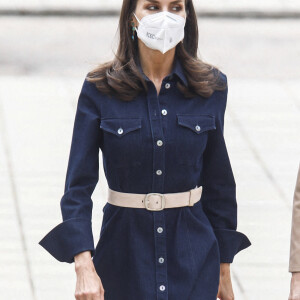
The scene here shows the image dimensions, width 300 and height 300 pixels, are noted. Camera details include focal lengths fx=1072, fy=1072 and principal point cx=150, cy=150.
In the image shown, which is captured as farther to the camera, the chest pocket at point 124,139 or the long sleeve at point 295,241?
the long sleeve at point 295,241

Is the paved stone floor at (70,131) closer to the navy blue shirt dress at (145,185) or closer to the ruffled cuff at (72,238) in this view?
the navy blue shirt dress at (145,185)

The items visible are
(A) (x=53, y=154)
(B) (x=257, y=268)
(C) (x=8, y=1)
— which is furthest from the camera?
(C) (x=8, y=1)

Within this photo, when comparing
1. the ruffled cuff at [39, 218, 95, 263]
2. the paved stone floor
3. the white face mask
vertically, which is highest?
the white face mask

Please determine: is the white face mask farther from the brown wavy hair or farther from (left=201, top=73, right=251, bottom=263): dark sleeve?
(left=201, top=73, right=251, bottom=263): dark sleeve

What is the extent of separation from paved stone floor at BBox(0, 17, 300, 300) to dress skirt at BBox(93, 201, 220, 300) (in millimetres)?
815

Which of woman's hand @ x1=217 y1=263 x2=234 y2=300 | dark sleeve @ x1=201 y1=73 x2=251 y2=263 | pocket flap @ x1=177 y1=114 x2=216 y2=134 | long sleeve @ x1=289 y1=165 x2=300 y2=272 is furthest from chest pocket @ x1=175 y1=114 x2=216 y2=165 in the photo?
woman's hand @ x1=217 y1=263 x2=234 y2=300

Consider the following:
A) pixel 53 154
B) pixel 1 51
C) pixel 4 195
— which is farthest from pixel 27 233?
pixel 1 51

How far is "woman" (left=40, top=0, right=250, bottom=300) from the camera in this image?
4.51 metres

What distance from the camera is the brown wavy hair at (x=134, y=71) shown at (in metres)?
4.54

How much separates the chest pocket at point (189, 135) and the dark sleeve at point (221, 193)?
0.36 ft

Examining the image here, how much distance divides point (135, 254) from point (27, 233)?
3.30 meters

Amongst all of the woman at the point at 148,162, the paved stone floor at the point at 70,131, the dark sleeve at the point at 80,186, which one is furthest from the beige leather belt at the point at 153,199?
the paved stone floor at the point at 70,131

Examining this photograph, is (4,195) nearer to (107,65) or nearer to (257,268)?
(257,268)

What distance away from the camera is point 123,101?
4.55 meters
